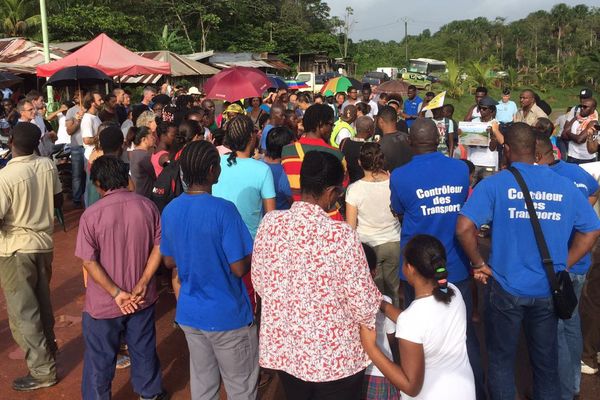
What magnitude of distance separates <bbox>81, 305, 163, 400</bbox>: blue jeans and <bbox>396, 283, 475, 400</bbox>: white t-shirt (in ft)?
6.07

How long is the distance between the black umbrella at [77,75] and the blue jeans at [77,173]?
57.2 inches

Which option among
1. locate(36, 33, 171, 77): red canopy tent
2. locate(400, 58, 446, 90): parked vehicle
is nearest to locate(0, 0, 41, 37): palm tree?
locate(36, 33, 171, 77): red canopy tent

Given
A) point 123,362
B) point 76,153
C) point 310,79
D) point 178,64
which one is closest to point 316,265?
point 123,362

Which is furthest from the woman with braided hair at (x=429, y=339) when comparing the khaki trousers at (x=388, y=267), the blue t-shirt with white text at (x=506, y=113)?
the blue t-shirt with white text at (x=506, y=113)

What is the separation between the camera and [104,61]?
35.5 feet

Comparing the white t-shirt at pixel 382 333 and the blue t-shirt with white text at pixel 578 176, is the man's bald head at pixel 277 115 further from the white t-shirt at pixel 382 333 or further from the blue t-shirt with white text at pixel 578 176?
the white t-shirt at pixel 382 333

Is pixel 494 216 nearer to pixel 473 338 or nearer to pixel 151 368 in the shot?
pixel 473 338

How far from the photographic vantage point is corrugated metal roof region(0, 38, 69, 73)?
61.4 ft

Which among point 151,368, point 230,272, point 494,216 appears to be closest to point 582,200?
point 494,216

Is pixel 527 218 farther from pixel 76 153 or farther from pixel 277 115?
pixel 76 153

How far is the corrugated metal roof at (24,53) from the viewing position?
1872cm

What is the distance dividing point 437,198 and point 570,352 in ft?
4.42

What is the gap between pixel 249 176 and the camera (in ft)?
12.8

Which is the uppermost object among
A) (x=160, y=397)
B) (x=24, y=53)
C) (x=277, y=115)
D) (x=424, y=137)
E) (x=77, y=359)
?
(x=24, y=53)
